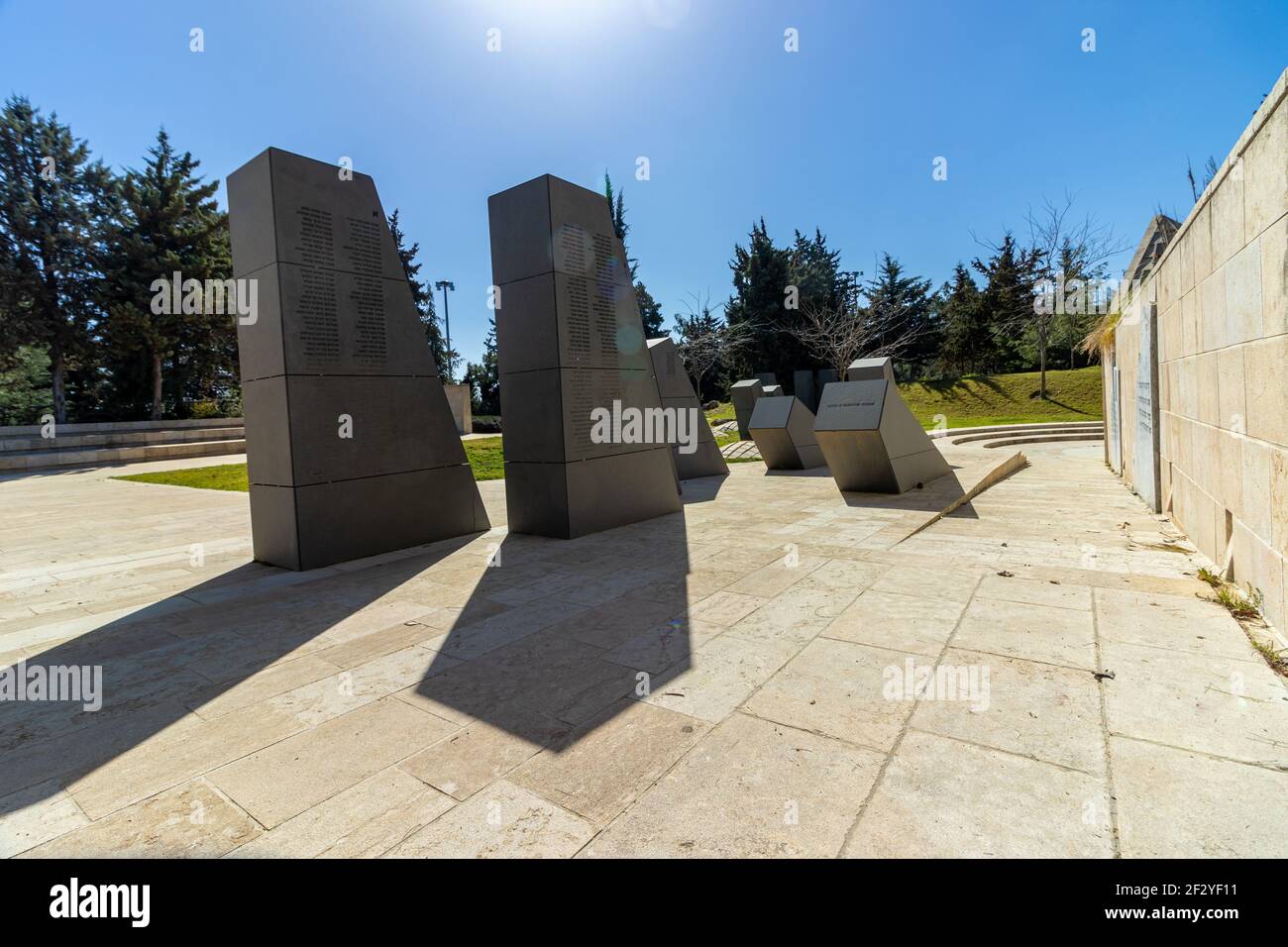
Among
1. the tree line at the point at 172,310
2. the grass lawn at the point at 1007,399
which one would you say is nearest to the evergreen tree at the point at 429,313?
the tree line at the point at 172,310

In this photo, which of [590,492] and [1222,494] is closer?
[1222,494]

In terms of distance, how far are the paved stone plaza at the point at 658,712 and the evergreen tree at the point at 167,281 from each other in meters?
26.3

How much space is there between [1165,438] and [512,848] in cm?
871

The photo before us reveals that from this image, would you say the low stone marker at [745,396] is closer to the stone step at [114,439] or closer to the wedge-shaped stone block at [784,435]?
the wedge-shaped stone block at [784,435]

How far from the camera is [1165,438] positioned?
23.7 ft

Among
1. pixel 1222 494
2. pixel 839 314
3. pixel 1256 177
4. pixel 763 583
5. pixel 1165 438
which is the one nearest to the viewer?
pixel 1256 177

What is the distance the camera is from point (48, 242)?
82.4 ft
